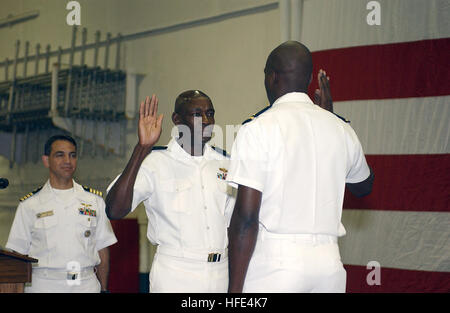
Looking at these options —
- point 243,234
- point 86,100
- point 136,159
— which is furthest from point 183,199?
point 86,100

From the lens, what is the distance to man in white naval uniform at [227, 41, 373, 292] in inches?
67.7

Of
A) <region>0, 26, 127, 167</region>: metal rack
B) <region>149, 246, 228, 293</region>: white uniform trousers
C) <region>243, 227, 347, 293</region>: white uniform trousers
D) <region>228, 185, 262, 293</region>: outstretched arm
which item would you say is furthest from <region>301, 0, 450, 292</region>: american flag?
<region>0, 26, 127, 167</region>: metal rack

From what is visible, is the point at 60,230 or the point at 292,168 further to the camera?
the point at 60,230

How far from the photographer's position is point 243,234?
172 cm

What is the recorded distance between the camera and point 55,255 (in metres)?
2.85

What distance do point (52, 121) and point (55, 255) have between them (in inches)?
109

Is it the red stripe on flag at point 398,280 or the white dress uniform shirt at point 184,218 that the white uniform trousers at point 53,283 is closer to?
the white dress uniform shirt at point 184,218

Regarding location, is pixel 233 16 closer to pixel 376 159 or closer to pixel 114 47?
pixel 114 47

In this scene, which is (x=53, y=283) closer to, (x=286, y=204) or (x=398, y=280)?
(x=286, y=204)

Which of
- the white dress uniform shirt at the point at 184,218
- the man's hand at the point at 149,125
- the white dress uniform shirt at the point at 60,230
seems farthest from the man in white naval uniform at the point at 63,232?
the man's hand at the point at 149,125

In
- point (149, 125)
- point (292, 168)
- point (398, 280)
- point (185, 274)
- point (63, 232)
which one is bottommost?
point (398, 280)

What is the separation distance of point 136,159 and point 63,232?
992mm

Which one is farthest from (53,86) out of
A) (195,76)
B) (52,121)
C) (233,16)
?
(233,16)

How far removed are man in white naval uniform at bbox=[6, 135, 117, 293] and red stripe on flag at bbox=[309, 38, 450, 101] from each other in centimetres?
151
